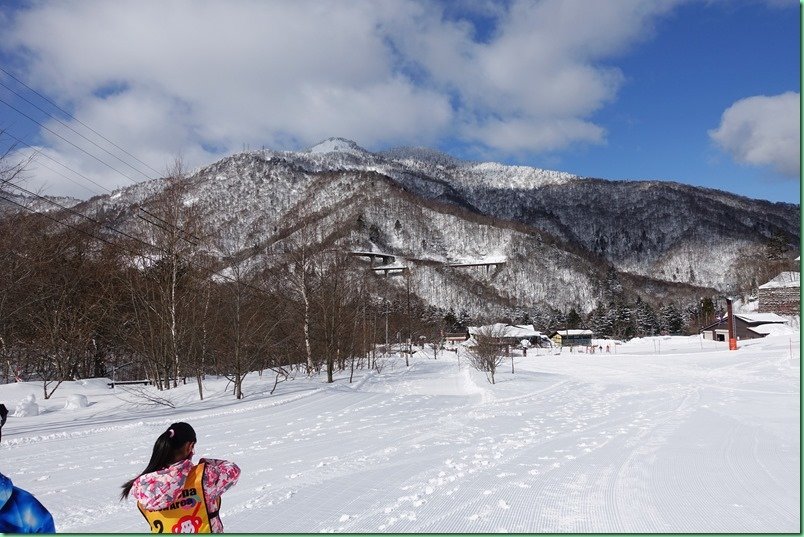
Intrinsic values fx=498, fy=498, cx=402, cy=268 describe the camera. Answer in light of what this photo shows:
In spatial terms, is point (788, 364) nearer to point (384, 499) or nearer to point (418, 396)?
point (418, 396)

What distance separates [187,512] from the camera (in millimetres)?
2701

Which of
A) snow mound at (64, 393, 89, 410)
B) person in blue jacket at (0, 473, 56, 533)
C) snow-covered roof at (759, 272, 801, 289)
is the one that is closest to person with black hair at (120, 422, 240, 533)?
person in blue jacket at (0, 473, 56, 533)

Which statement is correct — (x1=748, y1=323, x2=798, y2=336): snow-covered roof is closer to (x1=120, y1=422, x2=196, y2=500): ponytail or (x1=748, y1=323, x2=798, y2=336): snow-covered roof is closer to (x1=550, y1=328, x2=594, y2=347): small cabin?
(x1=550, y1=328, x2=594, y2=347): small cabin

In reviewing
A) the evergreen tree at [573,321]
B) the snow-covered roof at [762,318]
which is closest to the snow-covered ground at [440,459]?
the snow-covered roof at [762,318]

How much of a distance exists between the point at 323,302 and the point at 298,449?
13594mm

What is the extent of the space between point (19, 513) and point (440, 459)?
6.31 meters

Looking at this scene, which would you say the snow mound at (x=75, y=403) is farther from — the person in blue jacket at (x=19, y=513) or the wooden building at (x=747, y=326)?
→ the wooden building at (x=747, y=326)

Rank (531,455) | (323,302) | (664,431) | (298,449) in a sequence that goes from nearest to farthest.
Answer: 1. (531,455)
2. (298,449)
3. (664,431)
4. (323,302)

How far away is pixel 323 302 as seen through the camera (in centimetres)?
2203

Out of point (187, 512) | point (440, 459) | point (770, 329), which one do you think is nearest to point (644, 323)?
point (770, 329)

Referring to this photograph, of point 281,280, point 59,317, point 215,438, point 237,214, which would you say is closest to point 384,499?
point 215,438

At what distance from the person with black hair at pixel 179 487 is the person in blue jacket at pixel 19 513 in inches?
17.1

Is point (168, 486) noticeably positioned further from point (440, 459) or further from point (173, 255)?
point (173, 255)

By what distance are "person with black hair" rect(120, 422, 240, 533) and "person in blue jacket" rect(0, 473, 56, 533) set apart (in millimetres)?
434
